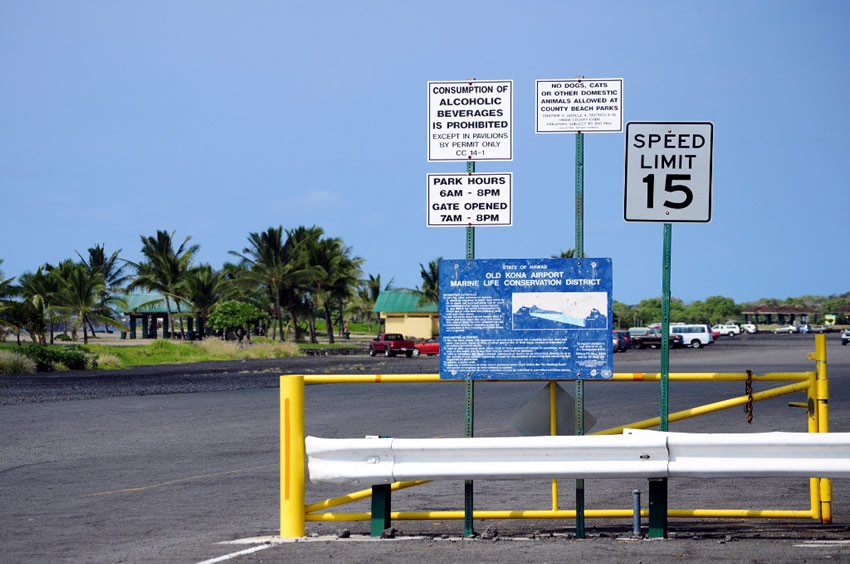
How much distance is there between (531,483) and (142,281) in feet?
241

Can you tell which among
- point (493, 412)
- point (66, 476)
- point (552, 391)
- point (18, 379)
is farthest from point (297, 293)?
point (552, 391)

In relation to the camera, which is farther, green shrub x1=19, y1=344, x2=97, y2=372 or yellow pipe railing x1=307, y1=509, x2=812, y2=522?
green shrub x1=19, y1=344, x2=97, y2=372

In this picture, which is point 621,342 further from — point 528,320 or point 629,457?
point 629,457

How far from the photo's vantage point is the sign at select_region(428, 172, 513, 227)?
758 centimetres

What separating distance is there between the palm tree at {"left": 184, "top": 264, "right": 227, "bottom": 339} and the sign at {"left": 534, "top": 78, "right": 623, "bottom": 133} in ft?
250

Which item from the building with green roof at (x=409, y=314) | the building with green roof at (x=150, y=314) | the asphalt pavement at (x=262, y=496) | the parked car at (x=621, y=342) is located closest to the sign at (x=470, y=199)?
the asphalt pavement at (x=262, y=496)

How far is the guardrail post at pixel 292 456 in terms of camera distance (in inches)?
292

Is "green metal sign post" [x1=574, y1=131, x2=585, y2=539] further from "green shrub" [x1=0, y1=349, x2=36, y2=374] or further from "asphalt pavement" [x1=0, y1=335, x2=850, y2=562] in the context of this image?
"green shrub" [x1=0, y1=349, x2=36, y2=374]

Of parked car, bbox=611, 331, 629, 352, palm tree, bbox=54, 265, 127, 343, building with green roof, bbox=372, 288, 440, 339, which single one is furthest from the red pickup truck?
building with green roof, bbox=372, 288, 440, 339

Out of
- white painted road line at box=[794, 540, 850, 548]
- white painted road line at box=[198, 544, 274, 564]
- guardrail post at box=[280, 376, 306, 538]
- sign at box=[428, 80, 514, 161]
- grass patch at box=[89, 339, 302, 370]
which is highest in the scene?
sign at box=[428, 80, 514, 161]

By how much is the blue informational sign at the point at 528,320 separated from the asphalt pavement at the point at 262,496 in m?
1.30

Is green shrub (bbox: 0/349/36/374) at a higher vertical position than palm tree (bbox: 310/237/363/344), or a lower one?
lower

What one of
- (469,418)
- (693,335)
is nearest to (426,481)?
(469,418)

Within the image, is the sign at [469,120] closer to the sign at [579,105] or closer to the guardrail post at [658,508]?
the sign at [579,105]
